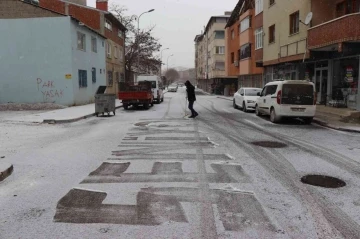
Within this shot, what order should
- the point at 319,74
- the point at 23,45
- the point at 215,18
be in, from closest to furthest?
the point at 319,74, the point at 23,45, the point at 215,18

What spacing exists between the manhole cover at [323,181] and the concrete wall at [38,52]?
19.6 m

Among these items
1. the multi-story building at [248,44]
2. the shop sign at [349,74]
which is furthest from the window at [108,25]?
the shop sign at [349,74]

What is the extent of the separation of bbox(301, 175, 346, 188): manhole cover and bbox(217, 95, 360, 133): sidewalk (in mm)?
6448

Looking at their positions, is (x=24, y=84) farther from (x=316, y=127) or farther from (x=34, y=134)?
(x=316, y=127)

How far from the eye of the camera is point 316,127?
42.0 feet

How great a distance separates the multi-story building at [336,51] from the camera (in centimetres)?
1509

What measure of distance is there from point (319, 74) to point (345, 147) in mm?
13162

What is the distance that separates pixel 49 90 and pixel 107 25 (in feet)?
46.7

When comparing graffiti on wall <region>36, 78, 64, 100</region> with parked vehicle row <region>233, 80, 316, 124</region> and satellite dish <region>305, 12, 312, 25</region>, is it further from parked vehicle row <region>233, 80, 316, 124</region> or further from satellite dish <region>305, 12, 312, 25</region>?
satellite dish <region>305, 12, 312, 25</region>

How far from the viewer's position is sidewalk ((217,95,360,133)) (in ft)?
39.5

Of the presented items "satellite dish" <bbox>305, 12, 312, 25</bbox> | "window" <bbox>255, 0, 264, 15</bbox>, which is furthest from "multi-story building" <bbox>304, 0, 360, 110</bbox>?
"window" <bbox>255, 0, 264, 15</bbox>

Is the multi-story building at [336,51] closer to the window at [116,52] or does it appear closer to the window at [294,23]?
→ the window at [294,23]

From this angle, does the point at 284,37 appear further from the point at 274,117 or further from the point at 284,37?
the point at 274,117

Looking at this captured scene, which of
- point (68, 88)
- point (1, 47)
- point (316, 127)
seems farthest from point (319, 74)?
point (1, 47)
